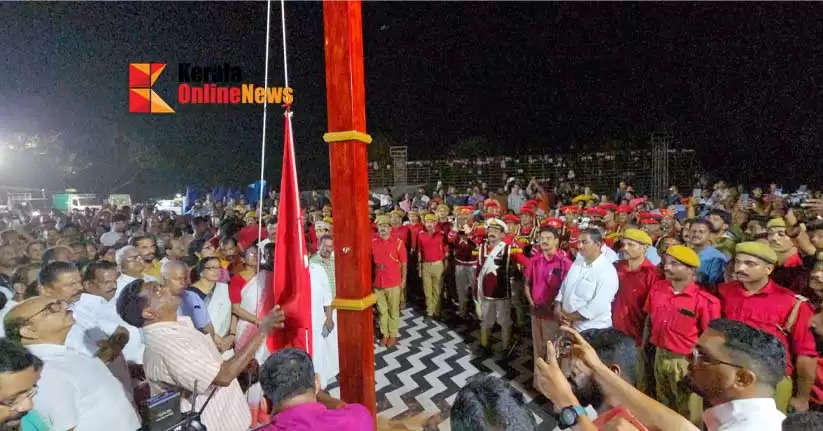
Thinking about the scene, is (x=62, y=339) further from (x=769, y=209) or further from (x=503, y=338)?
(x=769, y=209)

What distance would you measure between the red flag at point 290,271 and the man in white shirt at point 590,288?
9.33 feet

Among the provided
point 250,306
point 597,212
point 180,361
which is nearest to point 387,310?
point 250,306

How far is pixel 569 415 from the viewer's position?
1.45 metres

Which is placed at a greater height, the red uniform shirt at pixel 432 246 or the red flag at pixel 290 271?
the red flag at pixel 290 271

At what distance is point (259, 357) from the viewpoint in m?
3.88

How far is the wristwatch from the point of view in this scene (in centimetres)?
143

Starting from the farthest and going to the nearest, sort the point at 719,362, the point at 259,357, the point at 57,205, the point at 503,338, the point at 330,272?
the point at 57,205
the point at 503,338
the point at 330,272
the point at 259,357
the point at 719,362

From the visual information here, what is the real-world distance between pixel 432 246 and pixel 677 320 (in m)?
4.09

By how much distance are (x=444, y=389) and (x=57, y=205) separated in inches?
1060

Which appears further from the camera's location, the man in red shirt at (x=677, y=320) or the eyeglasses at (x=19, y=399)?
the man in red shirt at (x=677, y=320)

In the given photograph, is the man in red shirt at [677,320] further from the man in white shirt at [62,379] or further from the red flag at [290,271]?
the man in white shirt at [62,379]

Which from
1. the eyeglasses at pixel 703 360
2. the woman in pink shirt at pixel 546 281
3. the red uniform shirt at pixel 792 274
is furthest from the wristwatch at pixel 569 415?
the red uniform shirt at pixel 792 274

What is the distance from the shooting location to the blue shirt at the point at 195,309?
3564mm

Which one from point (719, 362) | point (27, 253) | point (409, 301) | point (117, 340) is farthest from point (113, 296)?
point (409, 301)
